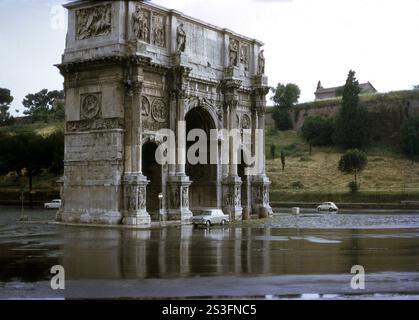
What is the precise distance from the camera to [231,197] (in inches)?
1436

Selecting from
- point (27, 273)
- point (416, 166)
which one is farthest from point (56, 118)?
point (27, 273)

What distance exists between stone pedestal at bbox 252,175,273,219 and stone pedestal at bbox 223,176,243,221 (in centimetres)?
337

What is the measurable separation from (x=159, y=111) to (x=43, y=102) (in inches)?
3459

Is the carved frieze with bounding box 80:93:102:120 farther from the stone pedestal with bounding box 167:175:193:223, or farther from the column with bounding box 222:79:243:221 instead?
the column with bounding box 222:79:243:221

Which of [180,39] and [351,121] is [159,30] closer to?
[180,39]

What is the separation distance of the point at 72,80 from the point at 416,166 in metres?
55.6

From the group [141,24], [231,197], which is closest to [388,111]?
[231,197]

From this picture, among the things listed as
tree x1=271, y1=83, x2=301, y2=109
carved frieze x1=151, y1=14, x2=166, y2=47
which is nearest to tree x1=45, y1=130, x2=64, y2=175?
carved frieze x1=151, y1=14, x2=166, y2=47

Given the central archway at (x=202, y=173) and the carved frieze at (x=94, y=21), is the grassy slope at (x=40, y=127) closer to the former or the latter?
the central archway at (x=202, y=173)

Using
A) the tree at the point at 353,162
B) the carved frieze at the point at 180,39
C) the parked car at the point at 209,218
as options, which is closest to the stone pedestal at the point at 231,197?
the parked car at the point at 209,218

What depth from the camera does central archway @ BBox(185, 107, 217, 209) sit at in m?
36.7

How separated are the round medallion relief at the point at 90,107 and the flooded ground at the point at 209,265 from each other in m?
8.03

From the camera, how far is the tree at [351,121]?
80.3 m
